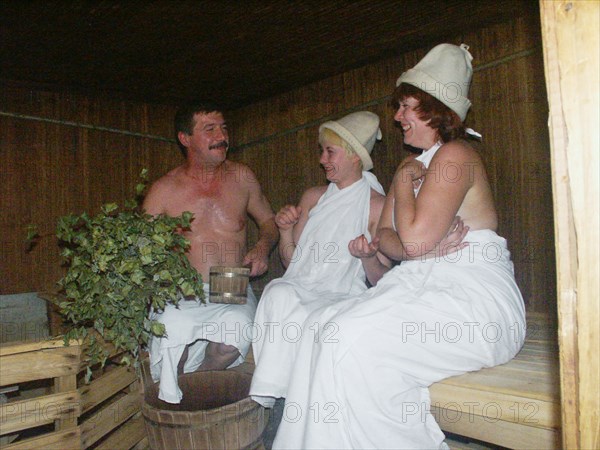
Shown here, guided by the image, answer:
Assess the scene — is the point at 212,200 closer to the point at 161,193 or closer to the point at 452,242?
the point at 161,193

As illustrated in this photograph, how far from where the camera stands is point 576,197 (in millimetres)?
937

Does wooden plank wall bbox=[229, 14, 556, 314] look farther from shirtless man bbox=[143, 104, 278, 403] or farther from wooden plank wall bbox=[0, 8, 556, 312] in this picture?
shirtless man bbox=[143, 104, 278, 403]

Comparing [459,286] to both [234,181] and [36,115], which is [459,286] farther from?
[36,115]

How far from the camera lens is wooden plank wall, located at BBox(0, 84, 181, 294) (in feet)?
10.8

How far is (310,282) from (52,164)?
201 cm

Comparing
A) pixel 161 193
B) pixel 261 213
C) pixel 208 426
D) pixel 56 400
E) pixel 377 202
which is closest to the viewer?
pixel 208 426

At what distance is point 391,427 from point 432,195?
0.81 metres

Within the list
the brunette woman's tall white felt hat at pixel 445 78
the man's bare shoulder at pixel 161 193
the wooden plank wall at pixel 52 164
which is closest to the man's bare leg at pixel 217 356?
the man's bare shoulder at pixel 161 193

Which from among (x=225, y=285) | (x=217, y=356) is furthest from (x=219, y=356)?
(x=225, y=285)

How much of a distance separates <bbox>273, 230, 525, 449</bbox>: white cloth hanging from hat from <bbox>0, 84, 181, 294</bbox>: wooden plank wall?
2.30 m

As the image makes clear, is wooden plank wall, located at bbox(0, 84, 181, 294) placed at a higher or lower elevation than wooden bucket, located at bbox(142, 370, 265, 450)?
higher

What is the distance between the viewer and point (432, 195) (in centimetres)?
186

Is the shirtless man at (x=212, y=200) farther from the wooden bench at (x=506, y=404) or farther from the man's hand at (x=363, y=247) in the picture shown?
the wooden bench at (x=506, y=404)

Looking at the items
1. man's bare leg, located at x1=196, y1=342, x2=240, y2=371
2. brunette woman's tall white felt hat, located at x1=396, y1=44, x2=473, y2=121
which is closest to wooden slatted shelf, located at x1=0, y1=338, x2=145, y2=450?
man's bare leg, located at x1=196, y1=342, x2=240, y2=371
